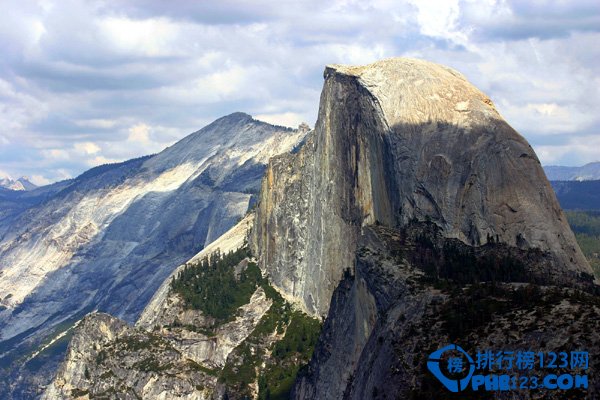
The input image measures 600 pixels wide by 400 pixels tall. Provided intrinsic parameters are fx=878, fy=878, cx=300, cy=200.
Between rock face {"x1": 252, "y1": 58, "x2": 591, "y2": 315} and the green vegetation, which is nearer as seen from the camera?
the green vegetation

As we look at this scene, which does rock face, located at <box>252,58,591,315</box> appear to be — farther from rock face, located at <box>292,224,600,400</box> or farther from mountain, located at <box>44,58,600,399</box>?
rock face, located at <box>292,224,600,400</box>

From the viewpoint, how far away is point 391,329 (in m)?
116

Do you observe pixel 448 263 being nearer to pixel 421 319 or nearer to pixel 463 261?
pixel 463 261

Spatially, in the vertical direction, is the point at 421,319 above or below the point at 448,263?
below

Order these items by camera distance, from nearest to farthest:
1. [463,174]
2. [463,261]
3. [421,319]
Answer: [421,319], [463,261], [463,174]

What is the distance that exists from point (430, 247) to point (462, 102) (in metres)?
42.9

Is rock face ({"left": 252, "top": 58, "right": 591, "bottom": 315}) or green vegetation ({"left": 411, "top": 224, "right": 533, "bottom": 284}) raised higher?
rock face ({"left": 252, "top": 58, "right": 591, "bottom": 315})

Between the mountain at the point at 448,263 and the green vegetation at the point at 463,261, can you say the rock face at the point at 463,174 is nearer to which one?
the mountain at the point at 448,263

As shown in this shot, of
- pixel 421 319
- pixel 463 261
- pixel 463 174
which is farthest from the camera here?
pixel 463 174

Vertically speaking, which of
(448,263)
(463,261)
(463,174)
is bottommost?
(448,263)

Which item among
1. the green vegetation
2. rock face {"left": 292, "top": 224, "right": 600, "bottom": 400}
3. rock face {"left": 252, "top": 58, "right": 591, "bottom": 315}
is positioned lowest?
rock face {"left": 292, "top": 224, "right": 600, "bottom": 400}

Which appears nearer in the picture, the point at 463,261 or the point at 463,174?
the point at 463,261

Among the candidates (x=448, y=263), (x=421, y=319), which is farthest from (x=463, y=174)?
(x=421, y=319)

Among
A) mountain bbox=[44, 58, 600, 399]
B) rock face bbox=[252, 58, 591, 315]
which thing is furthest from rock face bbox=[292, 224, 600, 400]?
rock face bbox=[252, 58, 591, 315]
